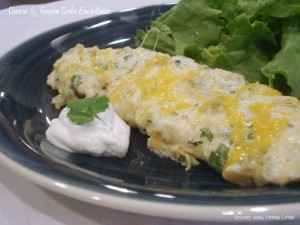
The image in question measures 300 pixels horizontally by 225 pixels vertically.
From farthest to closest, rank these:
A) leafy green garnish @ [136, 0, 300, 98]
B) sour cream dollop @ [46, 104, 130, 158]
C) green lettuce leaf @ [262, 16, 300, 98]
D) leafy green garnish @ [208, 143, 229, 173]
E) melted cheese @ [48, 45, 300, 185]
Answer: leafy green garnish @ [136, 0, 300, 98]
green lettuce leaf @ [262, 16, 300, 98]
sour cream dollop @ [46, 104, 130, 158]
leafy green garnish @ [208, 143, 229, 173]
melted cheese @ [48, 45, 300, 185]

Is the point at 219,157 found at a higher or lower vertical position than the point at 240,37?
lower

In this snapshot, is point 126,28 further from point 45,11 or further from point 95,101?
point 95,101

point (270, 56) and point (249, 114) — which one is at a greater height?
point (249, 114)

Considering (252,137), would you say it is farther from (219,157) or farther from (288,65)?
(288,65)

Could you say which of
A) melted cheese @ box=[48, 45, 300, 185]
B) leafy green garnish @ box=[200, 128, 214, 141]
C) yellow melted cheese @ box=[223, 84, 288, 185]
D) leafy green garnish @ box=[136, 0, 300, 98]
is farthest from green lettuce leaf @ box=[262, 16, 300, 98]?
leafy green garnish @ box=[200, 128, 214, 141]

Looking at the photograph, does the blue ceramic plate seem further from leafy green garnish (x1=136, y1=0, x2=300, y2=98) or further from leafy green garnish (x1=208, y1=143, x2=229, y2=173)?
leafy green garnish (x1=136, y1=0, x2=300, y2=98)

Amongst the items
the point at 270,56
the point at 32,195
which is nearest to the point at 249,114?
the point at 270,56

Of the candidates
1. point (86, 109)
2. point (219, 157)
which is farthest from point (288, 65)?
point (86, 109)
